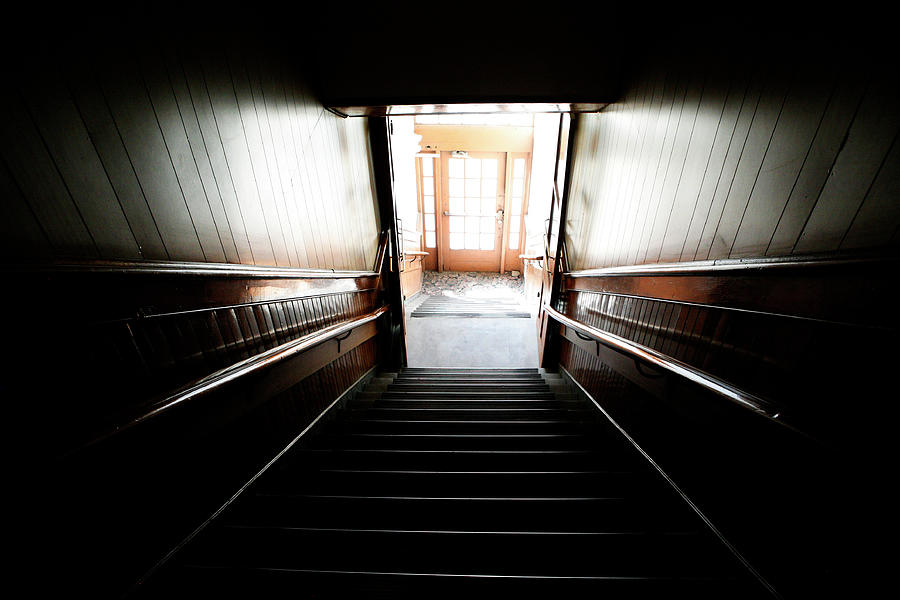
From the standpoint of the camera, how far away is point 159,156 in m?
1.17

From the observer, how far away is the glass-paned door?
26.4ft

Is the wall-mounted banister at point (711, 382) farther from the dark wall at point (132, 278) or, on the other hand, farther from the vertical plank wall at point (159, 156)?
the vertical plank wall at point (159, 156)

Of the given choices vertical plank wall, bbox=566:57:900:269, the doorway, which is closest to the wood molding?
the doorway

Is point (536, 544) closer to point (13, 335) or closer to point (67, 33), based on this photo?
point (13, 335)

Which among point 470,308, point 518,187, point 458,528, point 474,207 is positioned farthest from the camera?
point 474,207

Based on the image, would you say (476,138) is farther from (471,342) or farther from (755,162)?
(755,162)

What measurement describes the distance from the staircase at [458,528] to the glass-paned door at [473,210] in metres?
7.17

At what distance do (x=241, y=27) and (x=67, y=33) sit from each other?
989 millimetres

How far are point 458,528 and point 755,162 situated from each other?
73.5 inches

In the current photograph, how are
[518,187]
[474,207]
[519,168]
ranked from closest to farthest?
[519,168] → [518,187] → [474,207]

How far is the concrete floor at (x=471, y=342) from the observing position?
4930 mm

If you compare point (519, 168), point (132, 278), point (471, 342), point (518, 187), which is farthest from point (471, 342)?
point (519, 168)

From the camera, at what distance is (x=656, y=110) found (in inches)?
75.4

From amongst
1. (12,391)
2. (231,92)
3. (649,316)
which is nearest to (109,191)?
(12,391)
